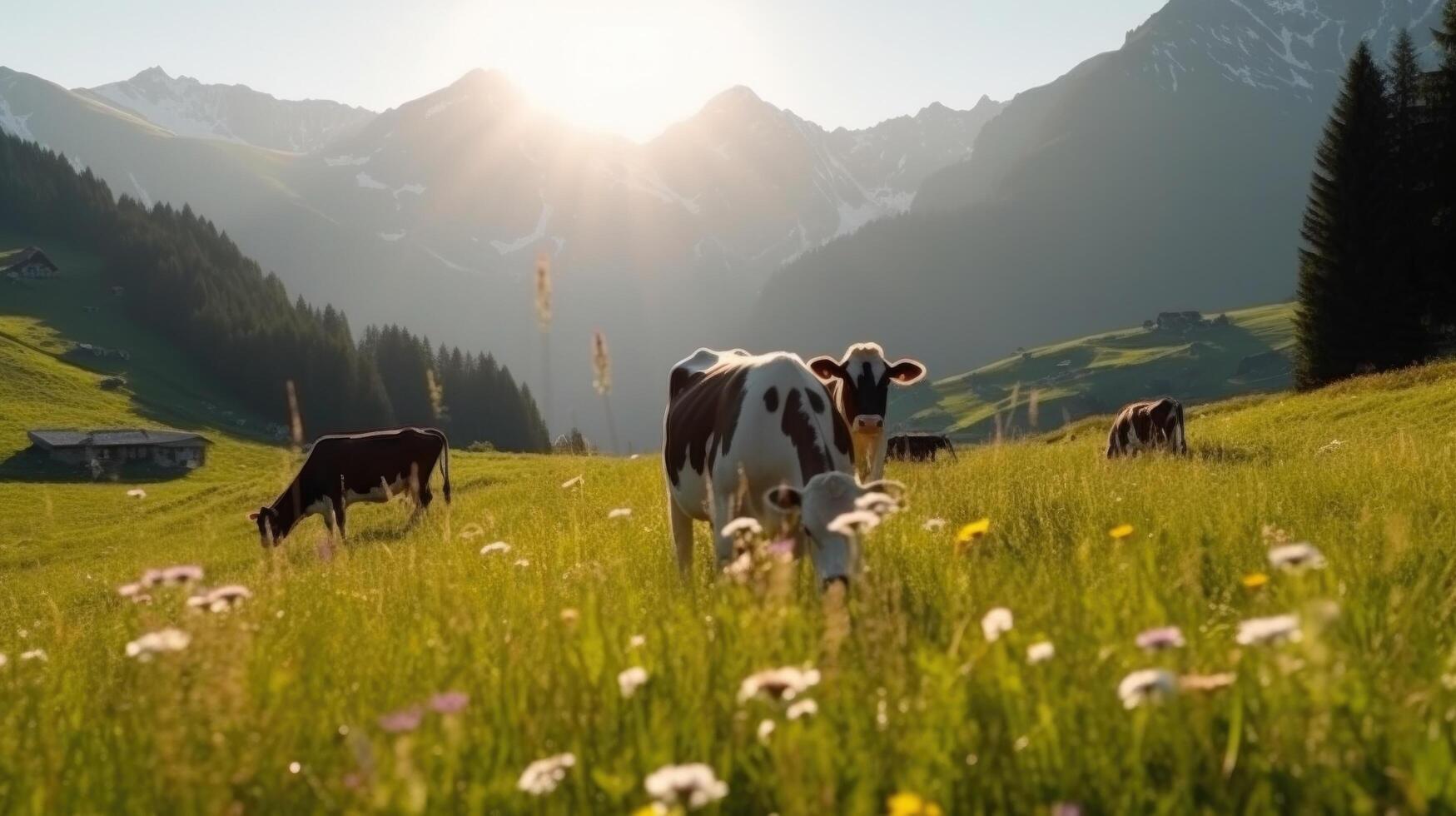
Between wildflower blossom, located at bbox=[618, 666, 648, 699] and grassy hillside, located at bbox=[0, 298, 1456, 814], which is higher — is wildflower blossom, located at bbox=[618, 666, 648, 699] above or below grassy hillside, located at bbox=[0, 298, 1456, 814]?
above

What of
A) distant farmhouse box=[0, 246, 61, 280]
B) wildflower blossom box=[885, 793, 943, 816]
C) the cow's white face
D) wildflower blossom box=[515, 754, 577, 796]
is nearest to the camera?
wildflower blossom box=[885, 793, 943, 816]

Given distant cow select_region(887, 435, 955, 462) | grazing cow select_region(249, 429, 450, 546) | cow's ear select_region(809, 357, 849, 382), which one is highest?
cow's ear select_region(809, 357, 849, 382)

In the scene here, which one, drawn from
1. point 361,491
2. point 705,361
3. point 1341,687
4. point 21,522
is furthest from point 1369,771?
point 21,522

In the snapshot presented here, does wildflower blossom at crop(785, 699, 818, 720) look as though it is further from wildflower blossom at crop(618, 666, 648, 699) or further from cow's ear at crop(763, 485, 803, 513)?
cow's ear at crop(763, 485, 803, 513)

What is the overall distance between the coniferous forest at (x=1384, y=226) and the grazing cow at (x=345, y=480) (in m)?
41.3

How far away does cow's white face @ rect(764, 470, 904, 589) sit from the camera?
5293 millimetres

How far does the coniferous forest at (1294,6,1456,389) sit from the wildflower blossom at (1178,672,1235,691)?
169 ft

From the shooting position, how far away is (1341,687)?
2721 millimetres

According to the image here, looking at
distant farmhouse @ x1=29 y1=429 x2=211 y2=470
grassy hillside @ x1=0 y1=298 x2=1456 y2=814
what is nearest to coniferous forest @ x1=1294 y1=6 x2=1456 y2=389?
grassy hillside @ x1=0 y1=298 x2=1456 y2=814

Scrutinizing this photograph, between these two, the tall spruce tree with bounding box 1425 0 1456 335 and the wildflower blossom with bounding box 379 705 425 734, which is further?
the tall spruce tree with bounding box 1425 0 1456 335

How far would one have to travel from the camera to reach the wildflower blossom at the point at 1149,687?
2160mm

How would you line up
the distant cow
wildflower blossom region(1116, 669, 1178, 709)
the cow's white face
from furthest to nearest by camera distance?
the distant cow < the cow's white face < wildflower blossom region(1116, 669, 1178, 709)

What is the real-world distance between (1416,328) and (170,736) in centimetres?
5823

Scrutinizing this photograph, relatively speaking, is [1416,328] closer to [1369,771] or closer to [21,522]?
[1369,771]
